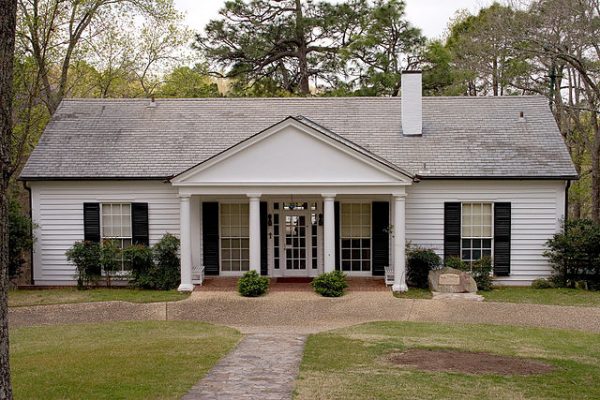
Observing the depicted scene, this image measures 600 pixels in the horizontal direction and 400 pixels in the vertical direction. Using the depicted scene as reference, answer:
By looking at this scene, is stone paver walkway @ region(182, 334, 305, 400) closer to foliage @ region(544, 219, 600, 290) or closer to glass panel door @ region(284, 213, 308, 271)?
glass panel door @ region(284, 213, 308, 271)

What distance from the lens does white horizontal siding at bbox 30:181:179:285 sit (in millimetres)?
20312

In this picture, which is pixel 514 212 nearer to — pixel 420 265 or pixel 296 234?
pixel 420 265

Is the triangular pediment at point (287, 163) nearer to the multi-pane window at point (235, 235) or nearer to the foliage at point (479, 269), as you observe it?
the multi-pane window at point (235, 235)

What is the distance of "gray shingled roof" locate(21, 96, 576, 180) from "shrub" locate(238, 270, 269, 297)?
4090mm

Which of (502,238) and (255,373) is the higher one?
(502,238)

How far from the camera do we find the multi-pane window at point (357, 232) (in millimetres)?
20781

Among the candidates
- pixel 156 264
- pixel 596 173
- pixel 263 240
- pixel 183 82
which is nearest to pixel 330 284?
pixel 263 240

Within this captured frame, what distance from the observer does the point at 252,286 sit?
1811 centimetres

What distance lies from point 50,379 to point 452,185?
13.7 m

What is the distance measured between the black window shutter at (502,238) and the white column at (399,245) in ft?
9.68

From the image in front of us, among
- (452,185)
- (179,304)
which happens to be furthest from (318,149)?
(179,304)

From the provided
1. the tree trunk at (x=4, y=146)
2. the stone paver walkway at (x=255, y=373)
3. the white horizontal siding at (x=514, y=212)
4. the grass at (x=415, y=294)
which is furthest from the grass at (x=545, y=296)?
the tree trunk at (x=4, y=146)

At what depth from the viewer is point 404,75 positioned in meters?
21.8

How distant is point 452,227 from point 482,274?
62.8 inches
